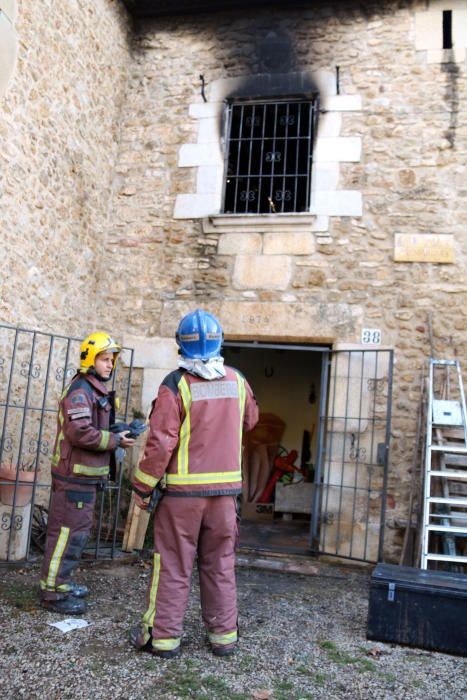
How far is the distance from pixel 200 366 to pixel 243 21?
17.7ft

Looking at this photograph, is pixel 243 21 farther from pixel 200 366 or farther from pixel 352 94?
pixel 200 366

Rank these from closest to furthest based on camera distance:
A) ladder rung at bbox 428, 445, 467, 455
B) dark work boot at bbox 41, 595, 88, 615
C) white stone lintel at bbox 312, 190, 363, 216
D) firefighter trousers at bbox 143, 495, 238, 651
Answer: firefighter trousers at bbox 143, 495, 238, 651, dark work boot at bbox 41, 595, 88, 615, ladder rung at bbox 428, 445, 467, 455, white stone lintel at bbox 312, 190, 363, 216

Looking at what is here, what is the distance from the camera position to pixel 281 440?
953 centimetres

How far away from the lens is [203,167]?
6723mm

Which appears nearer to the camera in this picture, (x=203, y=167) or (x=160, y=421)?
(x=160, y=421)

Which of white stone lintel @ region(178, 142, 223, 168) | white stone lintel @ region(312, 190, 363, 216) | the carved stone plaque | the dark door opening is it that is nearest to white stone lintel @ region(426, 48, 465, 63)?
white stone lintel @ region(312, 190, 363, 216)

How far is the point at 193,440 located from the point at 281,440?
21.4 feet

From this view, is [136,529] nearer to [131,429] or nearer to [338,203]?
[131,429]

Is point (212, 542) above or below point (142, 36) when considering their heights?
below

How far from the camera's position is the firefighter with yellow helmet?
364cm

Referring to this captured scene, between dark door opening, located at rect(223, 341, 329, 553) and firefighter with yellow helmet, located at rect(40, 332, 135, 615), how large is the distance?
376cm

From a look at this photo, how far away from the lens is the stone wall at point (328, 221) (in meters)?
5.97

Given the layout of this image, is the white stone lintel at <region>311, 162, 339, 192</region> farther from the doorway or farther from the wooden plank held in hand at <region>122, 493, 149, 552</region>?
the wooden plank held in hand at <region>122, 493, 149, 552</region>

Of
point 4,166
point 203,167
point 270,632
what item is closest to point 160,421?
point 270,632
